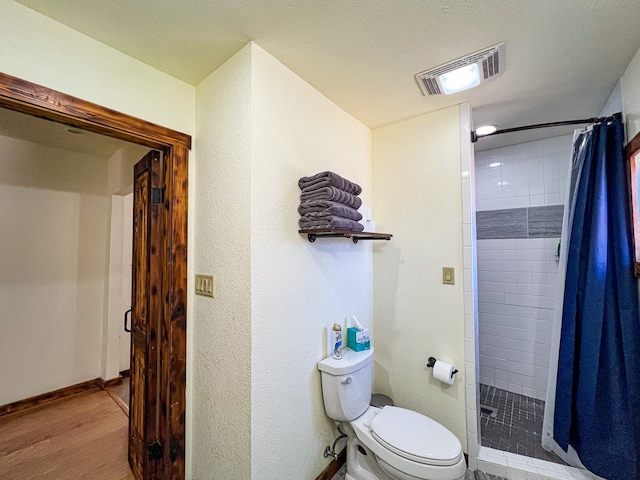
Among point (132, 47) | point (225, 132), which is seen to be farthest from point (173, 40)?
point (225, 132)

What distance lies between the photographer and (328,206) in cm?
Answer: 138

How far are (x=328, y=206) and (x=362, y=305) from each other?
0.92 meters

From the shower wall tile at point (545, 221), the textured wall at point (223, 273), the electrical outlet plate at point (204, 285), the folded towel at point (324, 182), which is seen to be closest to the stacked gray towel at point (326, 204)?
A: the folded towel at point (324, 182)

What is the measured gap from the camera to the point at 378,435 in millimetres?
1427

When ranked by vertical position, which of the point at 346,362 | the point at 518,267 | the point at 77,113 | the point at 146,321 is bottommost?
the point at 346,362

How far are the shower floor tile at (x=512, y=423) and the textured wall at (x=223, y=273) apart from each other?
1.70 meters

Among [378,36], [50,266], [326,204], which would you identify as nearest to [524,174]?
[378,36]

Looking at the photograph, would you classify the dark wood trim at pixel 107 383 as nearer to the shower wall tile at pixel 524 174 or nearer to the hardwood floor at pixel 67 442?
the hardwood floor at pixel 67 442

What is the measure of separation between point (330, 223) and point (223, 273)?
1.90 ft

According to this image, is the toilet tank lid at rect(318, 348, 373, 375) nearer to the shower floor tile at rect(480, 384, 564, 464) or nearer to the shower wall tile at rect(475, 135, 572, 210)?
the shower floor tile at rect(480, 384, 564, 464)

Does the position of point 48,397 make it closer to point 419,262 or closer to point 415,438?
point 415,438

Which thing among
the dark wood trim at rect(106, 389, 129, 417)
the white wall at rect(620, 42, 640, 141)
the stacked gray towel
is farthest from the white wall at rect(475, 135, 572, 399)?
the dark wood trim at rect(106, 389, 129, 417)

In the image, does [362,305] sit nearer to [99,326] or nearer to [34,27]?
[34,27]

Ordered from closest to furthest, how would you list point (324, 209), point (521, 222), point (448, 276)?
point (324, 209) → point (448, 276) → point (521, 222)
